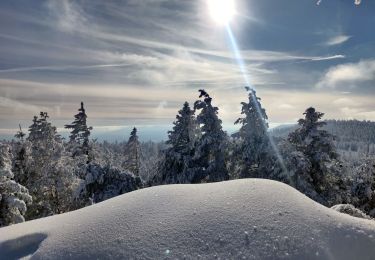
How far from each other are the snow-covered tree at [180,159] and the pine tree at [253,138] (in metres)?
4.12

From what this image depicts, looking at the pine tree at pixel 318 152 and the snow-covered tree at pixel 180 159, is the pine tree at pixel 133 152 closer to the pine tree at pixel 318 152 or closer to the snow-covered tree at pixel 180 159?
the snow-covered tree at pixel 180 159

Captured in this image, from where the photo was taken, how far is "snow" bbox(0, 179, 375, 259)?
5.27 metres

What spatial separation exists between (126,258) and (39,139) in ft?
119

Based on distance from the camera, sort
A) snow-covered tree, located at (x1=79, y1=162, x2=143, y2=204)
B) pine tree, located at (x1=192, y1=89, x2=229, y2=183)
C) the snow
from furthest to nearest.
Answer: pine tree, located at (x1=192, y1=89, x2=229, y2=183) → snow-covered tree, located at (x1=79, y1=162, x2=143, y2=204) → the snow

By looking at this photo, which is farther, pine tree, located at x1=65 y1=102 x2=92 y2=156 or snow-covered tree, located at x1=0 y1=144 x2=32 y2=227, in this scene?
pine tree, located at x1=65 y1=102 x2=92 y2=156

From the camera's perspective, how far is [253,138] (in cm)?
2802

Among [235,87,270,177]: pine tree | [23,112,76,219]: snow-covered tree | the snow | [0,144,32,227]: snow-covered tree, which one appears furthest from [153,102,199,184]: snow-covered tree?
the snow

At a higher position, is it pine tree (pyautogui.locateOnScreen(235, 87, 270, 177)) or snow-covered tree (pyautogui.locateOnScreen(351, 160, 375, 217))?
pine tree (pyautogui.locateOnScreen(235, 87, 270, 177))

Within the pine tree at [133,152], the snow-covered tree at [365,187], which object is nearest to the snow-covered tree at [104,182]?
the snow-covered tree at [365,187]

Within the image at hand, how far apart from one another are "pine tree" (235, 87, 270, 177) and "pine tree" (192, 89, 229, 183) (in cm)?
147

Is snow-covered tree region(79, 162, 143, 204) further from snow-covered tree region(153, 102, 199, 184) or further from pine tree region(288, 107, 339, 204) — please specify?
pine tree region(288, 107, 339, 204)

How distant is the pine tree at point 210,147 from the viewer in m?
28.6

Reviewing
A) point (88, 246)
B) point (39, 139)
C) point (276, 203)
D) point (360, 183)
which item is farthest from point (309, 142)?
point (39, 139)

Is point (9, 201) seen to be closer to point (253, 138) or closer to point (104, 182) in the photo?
point (104, 182)
